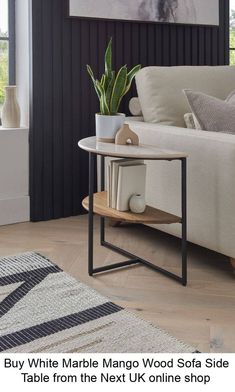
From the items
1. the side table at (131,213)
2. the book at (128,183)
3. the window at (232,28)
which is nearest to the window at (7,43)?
the side table at (131,213)

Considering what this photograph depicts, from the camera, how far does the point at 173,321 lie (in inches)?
82.5

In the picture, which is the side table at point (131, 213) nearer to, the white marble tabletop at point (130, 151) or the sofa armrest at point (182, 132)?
the white marble tabletop at point (130, 151)

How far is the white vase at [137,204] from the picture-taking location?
252 centimetres

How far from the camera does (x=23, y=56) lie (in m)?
3.36

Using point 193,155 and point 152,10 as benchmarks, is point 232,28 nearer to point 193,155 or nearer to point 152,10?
point 152,10

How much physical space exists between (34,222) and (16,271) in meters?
0.85

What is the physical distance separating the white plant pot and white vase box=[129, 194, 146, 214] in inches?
11.4

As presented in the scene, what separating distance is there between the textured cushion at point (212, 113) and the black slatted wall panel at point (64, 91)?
96cm

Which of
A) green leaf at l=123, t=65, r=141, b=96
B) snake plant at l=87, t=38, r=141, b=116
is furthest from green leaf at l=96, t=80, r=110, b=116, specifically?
green leaf at l=123, t=65, r=141, b=96

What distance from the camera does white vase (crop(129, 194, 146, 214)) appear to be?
2.52m
